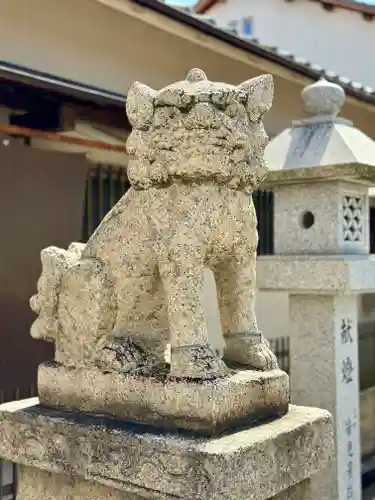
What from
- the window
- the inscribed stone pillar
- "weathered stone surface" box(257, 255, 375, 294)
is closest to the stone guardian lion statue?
"weathered stone surface" box(257, 255, 375, 294)

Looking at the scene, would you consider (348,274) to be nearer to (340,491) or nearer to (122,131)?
(340,491)

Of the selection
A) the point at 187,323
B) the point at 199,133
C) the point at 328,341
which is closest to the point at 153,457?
the point at 187,323

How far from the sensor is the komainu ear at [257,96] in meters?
2.19

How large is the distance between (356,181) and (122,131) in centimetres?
214

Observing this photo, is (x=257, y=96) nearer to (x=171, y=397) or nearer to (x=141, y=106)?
(x=141, y=106)

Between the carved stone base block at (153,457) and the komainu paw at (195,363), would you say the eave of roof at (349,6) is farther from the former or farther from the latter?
the komainu paw at (195,363)

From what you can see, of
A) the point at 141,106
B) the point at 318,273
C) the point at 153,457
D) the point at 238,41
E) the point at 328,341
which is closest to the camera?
the point at 153,457

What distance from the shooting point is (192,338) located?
2.10 m

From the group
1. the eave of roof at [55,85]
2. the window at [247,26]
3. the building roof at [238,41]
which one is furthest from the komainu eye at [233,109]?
the window at [247,26]

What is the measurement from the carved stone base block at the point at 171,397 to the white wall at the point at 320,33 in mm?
11267

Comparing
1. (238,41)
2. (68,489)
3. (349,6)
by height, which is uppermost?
(349,6)

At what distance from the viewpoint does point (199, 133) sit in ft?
6.86

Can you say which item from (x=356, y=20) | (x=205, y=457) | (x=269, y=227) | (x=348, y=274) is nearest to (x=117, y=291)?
(x=205, y=457)

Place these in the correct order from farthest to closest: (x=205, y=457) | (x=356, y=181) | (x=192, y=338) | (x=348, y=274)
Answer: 1. (x=356, y=181)
2. (x=348, y=274)
3. (x=192, y=338)
4. (x=205, y=457)
